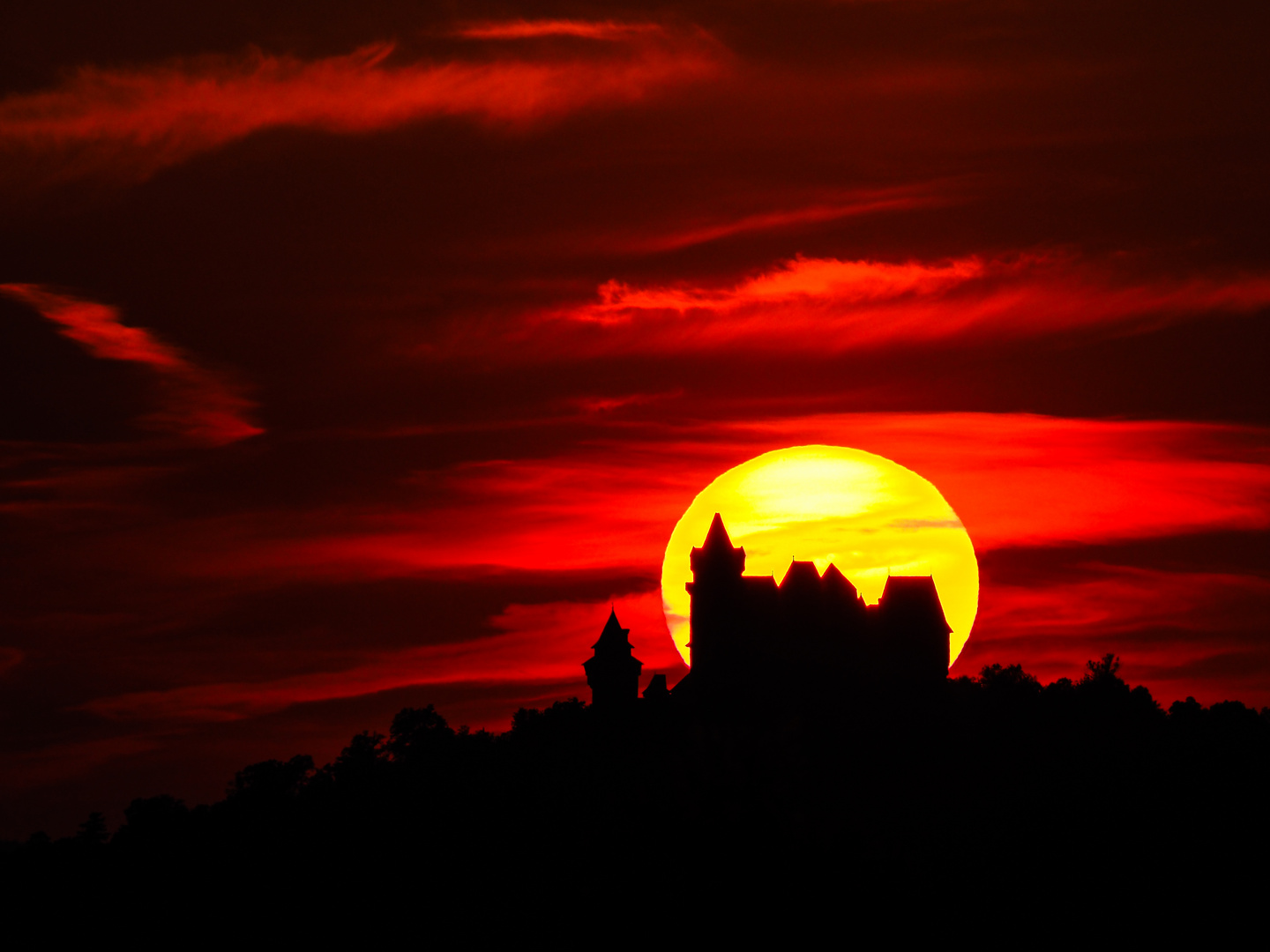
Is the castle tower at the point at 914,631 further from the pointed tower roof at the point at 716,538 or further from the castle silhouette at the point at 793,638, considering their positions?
the pointed tower roof at the point at 716,538

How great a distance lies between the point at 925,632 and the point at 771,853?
50298mm

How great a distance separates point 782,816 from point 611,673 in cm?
5246

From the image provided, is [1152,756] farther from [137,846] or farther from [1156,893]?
[137,846]

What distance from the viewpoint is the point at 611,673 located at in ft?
323

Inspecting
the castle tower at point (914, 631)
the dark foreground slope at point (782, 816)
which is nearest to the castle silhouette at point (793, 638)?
the castle tower at point (914, 631)

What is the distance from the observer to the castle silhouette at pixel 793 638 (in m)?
92.2

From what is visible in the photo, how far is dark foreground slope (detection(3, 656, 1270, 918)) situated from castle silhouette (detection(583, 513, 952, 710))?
175 centimetres

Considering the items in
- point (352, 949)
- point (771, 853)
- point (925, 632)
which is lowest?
point (352, 949)

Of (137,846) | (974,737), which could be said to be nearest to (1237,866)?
(974,737)

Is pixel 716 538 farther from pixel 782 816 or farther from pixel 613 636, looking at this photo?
pixel 782 816

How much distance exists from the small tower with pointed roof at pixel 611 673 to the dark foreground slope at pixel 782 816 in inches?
84.6

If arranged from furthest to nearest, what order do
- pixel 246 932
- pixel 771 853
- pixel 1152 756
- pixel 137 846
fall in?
pixel 137 846, pixel 1152 756, pixel 246 932, pixel 771 853

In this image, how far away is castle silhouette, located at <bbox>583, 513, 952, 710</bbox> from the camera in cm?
9219

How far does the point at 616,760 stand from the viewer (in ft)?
276
